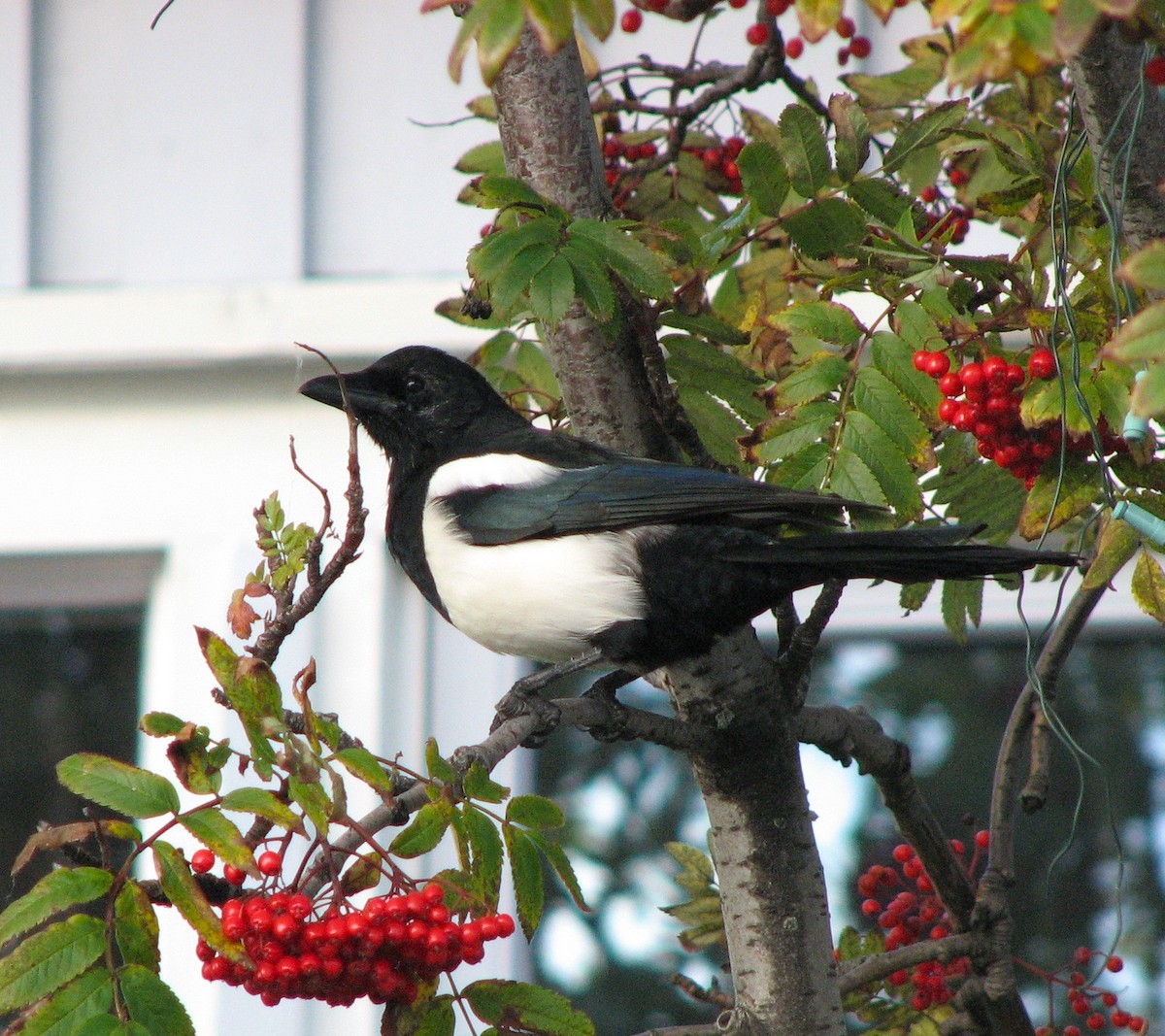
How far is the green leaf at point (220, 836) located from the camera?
1336mm

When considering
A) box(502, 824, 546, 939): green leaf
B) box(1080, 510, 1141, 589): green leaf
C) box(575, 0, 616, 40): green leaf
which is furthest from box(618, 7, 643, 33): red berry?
box(502, 824, 546, 939): green leaf

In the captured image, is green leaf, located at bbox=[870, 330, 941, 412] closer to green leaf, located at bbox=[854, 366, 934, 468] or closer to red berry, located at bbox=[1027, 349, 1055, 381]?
green leaf, located at bbox=[854, 366, 934, 468]

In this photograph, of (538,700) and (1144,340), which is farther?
(538,700)

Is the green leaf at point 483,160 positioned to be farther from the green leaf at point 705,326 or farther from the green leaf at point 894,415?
the green leaf at point 894,415

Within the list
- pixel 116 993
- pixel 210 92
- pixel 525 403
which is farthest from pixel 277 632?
pixel 210 92

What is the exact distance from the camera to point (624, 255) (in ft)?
5.88

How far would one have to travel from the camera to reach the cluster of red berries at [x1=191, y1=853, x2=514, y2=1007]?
1.40 metres

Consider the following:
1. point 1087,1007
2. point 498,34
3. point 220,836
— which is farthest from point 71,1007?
point 1087,1007

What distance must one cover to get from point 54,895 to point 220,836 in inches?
5.9

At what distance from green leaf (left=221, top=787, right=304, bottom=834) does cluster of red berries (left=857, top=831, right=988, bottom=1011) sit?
129 centimetres

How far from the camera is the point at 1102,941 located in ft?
12.9

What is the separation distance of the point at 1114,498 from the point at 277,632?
3.21ft

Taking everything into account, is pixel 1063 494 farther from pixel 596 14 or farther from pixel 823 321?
pixel 596 14

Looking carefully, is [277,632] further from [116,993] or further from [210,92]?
[210,92]
